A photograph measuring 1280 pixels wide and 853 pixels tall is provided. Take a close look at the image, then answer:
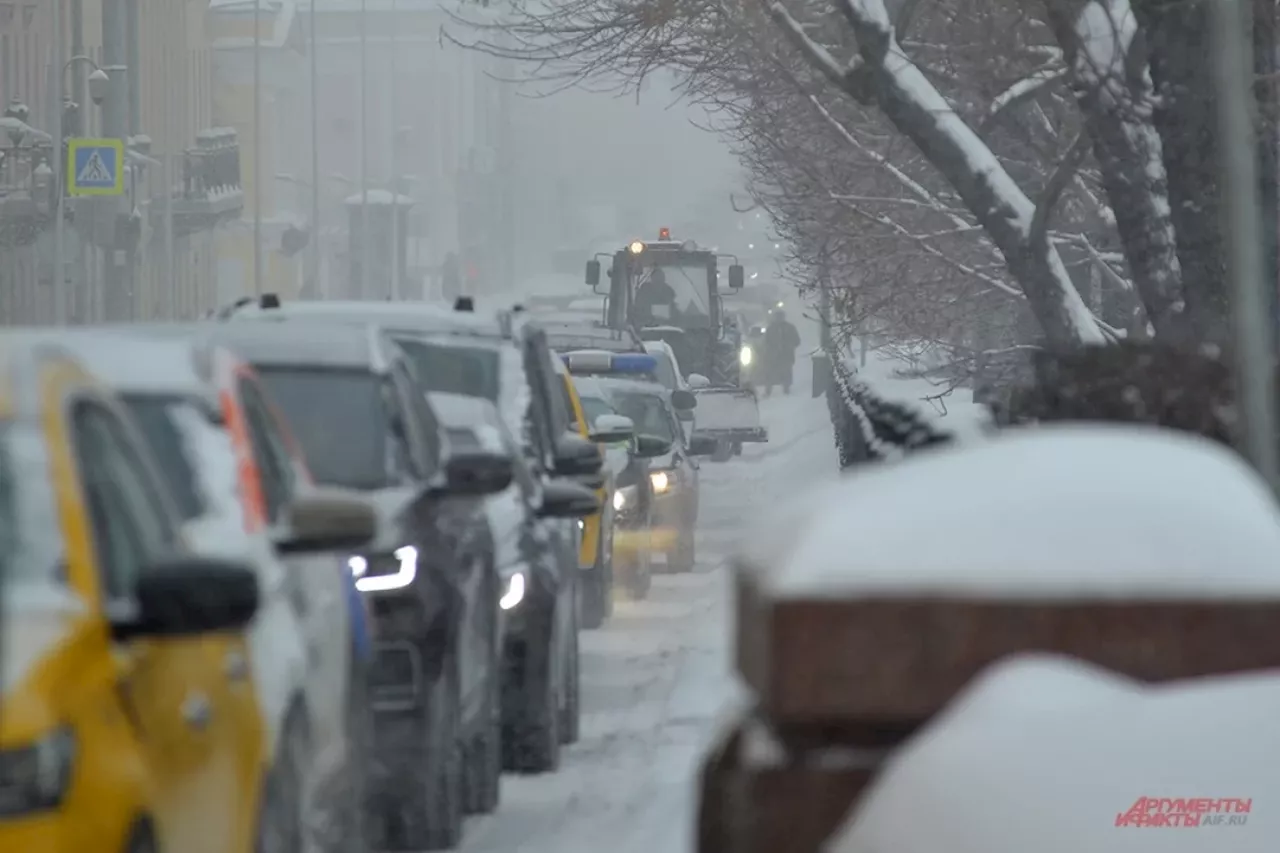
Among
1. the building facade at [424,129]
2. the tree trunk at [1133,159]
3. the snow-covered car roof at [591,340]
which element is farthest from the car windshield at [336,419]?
the building facade at [424,129]

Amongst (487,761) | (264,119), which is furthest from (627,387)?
(264,119)

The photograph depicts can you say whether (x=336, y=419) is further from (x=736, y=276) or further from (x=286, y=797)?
(x=736, y=276)

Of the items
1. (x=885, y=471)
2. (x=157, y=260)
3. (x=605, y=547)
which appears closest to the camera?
(x=885, y=471)

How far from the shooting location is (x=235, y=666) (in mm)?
5938

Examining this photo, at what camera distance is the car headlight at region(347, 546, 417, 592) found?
9.31 meters

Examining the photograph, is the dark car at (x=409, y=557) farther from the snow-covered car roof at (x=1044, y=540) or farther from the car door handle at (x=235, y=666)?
the snow-covered car roof at (x=1044, y=540)

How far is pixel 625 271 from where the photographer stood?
5325cm

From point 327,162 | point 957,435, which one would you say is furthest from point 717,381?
point 327,162

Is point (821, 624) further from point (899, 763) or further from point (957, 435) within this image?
point (957, 435)

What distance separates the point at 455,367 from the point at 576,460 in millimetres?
694

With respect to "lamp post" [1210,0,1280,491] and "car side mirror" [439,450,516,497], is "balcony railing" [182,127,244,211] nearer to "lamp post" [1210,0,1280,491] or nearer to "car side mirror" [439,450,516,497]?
"car side mirror" [439,450,516,497]

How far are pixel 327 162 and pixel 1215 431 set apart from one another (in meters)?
115

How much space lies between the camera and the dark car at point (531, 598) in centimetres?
1127

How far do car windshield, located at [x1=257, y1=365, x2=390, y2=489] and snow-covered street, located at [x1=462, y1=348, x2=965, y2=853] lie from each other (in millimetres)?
1308
